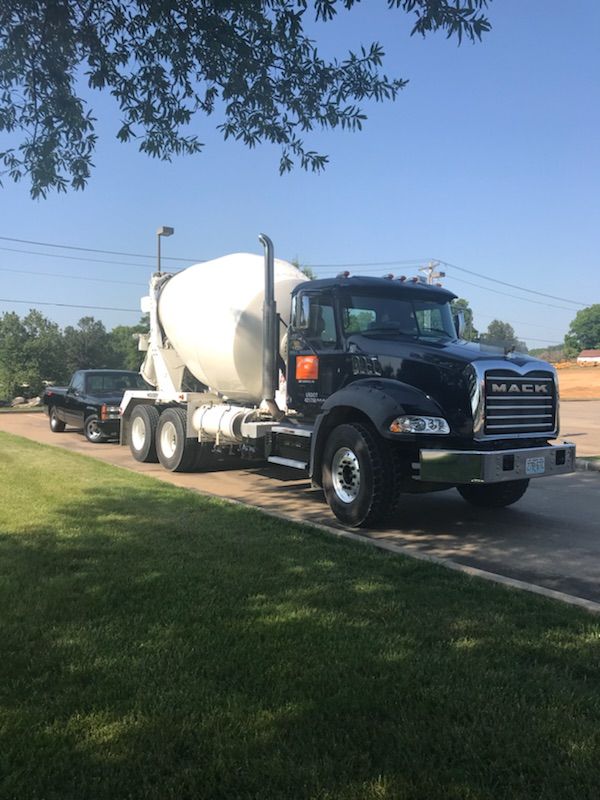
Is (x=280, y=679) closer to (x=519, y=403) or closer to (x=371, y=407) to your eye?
(x=371, y=407)


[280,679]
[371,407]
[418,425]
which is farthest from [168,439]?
[280,679]

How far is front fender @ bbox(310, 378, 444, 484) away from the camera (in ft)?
22.9

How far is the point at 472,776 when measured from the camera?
8.51ft

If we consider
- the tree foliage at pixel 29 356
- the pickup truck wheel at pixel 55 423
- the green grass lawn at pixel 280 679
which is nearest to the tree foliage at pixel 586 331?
the tree foliage at pixel 29 356

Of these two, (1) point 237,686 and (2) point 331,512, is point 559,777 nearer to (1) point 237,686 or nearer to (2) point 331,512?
(1) point 237,686

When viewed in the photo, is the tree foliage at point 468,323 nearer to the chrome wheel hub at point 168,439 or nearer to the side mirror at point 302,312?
the side mirror at point 302,312

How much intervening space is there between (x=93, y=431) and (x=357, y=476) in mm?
10399

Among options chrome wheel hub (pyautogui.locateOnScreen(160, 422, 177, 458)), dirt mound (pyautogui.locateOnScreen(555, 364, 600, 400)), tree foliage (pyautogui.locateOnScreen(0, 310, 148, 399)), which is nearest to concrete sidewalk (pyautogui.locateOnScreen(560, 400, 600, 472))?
chrome wheel hub (pyautogui.locateOnScreen(160, 422, 177, 458))

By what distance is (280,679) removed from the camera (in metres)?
3.34

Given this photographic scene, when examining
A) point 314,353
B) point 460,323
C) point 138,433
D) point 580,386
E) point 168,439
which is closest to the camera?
point 314,353

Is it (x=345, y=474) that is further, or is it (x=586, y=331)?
(x=586, y=331)

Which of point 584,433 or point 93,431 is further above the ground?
point 93,431

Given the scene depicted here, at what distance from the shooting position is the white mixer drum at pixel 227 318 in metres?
10.2

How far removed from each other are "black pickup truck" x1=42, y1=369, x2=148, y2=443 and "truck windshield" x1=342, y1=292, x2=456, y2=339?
8611mm
